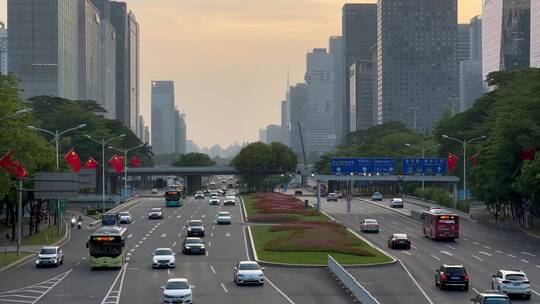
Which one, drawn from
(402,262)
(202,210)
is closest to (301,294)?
(402,262)

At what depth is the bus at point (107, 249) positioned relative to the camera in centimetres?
6150

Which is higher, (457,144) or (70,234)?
(457,144)

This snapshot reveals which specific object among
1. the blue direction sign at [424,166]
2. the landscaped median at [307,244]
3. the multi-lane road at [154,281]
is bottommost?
the multi-lane road at [154,281]

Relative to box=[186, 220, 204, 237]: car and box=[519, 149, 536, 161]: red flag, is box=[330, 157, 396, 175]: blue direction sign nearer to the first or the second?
box=[519, 149, 536, 161]: red flag

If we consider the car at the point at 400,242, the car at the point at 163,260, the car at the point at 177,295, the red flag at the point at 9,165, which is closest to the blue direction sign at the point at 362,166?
the car at the point at 400,242

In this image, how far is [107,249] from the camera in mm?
61906

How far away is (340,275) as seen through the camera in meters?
54.3

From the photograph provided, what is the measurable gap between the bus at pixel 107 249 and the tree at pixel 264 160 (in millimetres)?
127612

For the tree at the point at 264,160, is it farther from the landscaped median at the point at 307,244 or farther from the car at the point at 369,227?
the car at the point at 369,227

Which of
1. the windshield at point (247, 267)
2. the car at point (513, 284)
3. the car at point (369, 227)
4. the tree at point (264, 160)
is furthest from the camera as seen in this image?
the tree at point (264, 160)

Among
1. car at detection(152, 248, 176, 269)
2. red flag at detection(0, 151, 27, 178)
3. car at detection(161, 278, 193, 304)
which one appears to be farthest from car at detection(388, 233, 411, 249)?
car at detection(161, 278, 193, 304)

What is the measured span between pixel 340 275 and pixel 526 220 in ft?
173

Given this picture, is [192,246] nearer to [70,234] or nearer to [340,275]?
[340,275]

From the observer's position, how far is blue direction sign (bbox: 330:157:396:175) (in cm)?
12825
